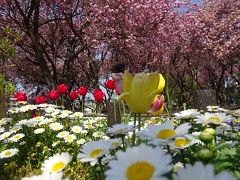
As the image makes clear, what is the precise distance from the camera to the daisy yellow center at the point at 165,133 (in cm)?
125

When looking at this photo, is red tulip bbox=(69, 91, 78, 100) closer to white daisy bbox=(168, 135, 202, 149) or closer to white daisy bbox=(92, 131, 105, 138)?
white daisy bbox=(92, 131, 105, 138)

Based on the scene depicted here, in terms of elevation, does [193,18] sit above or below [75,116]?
above

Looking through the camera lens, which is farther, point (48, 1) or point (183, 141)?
point (48, 1)

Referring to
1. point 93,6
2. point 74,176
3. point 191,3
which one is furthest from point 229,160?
point 191,3

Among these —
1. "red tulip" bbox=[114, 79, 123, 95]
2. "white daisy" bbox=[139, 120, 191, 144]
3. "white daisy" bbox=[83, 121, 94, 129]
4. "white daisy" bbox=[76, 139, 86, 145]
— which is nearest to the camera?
"white daisy" bbox=[139, 120, 191, 144]

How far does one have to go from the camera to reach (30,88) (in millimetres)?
20094

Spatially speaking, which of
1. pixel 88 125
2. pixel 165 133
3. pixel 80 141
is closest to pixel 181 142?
pixel 165 133

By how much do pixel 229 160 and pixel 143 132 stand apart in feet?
1.08

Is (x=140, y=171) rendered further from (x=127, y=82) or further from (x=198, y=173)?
(x=127, y=82)

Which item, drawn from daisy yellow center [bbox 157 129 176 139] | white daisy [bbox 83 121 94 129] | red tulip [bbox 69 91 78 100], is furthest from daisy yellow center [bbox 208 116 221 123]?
red tulip [bbox 69 91 78 100]

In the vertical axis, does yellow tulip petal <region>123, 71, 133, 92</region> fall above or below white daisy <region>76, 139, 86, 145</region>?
above

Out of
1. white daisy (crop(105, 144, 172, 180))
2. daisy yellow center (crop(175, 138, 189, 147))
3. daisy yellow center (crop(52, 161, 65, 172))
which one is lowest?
daisy yellow center (crop(52, 161, 65, 172))

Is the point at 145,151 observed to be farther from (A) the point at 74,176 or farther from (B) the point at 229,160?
(A) the point at 74,176

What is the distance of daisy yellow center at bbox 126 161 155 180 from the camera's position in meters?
0.84
